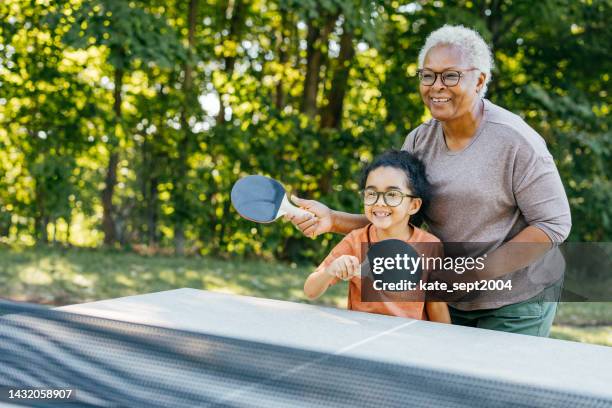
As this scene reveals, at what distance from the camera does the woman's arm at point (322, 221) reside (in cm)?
287

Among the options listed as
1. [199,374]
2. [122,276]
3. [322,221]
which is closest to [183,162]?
[122,276]

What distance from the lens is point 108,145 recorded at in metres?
10.3

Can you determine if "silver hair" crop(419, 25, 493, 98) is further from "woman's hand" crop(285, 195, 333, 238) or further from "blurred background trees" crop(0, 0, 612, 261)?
"blurred background trees" crop(0, 0, 612, 261)

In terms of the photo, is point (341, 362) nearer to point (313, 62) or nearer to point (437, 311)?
point (437, 311)

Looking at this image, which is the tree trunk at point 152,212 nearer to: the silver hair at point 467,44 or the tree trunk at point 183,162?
the tree trunk at point 183,162

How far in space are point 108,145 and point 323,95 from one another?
3577mm

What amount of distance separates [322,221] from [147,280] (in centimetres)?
503

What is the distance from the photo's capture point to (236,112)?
10883 mm

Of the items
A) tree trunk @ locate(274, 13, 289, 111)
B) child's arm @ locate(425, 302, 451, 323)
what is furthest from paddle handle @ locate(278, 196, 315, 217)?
tree trunk @ locate(274, 13, 289, 111)

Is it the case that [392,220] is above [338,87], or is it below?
below

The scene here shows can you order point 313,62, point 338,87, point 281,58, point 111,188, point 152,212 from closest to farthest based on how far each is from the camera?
1. point 152,212
2. point 111,188
3. point 313,62
4. point 338,87
5. point 281,58

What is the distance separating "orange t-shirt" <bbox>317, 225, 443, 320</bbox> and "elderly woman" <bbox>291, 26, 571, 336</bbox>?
0.28 feet

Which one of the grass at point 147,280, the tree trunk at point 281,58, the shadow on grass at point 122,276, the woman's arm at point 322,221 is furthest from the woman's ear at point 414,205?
the tree trunk at point 281,58

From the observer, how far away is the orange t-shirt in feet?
8.67
